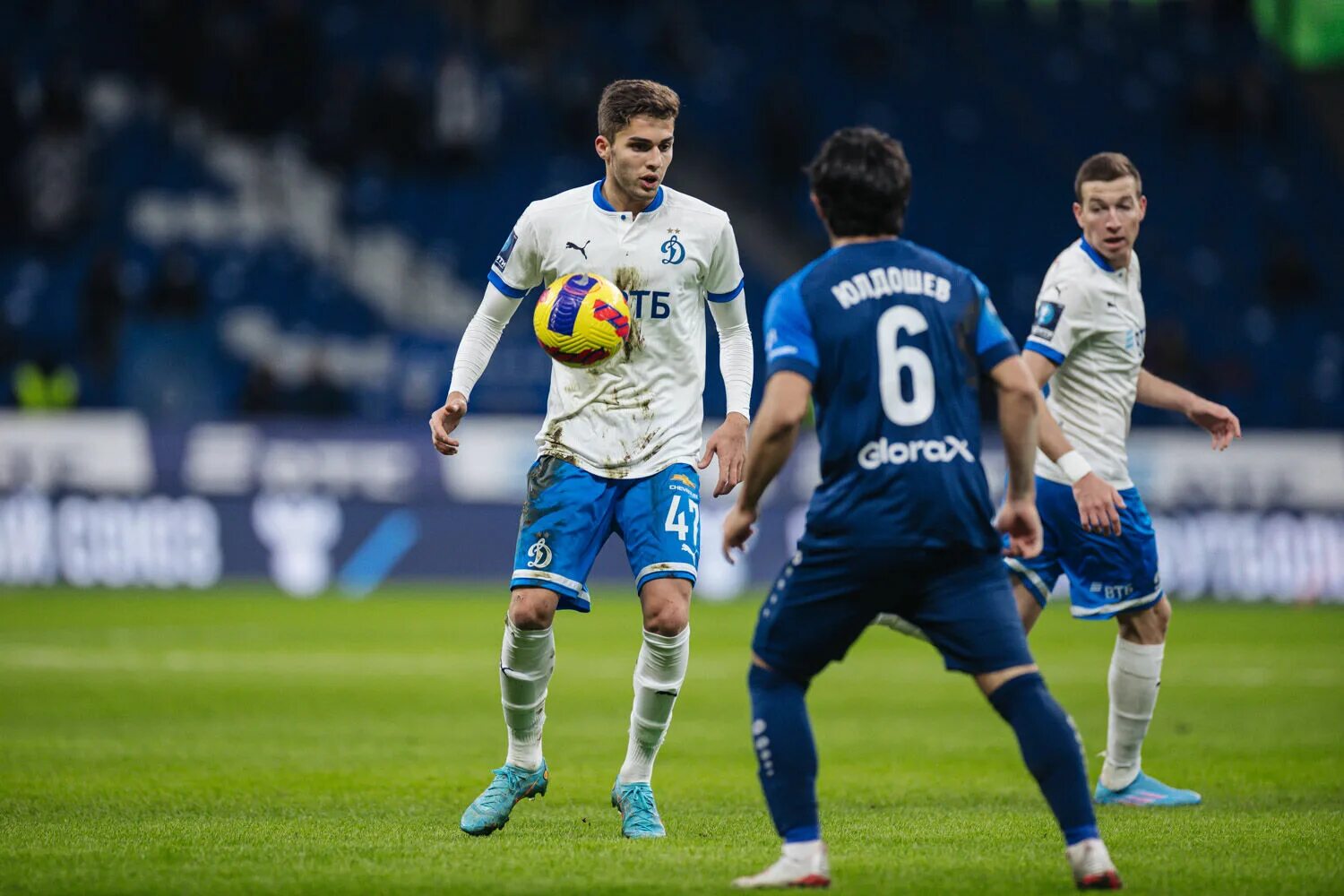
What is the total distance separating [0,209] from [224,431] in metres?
6.85

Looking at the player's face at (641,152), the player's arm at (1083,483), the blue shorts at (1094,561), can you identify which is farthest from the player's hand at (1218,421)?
the player's face at (641,152)

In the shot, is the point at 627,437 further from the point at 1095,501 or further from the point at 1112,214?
A: the point at 1112,214

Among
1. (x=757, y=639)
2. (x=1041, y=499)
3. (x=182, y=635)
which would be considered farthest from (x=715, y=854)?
(x=182, y=635)

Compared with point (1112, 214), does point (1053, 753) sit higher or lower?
lower

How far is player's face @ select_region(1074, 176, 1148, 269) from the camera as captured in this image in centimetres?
761

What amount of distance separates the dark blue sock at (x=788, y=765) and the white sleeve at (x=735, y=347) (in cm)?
207

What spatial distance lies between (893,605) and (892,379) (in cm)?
69

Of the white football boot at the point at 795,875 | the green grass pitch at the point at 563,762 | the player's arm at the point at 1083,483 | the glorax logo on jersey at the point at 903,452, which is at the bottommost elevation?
the green grass pitch at the point at 563,762

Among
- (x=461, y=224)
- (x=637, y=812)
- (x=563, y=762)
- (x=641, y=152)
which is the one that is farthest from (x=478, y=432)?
(x=637, y=812)

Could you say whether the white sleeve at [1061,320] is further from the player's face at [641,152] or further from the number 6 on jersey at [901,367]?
the number 6 on jersey at [901,367]

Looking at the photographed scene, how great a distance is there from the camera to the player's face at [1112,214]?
25.0 feet

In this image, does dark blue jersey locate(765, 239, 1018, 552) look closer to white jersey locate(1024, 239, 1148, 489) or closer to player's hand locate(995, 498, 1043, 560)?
player's hand locate(995, 498, 1043, 560)

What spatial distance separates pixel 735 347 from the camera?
7297 mm

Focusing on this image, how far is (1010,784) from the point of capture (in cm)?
828
